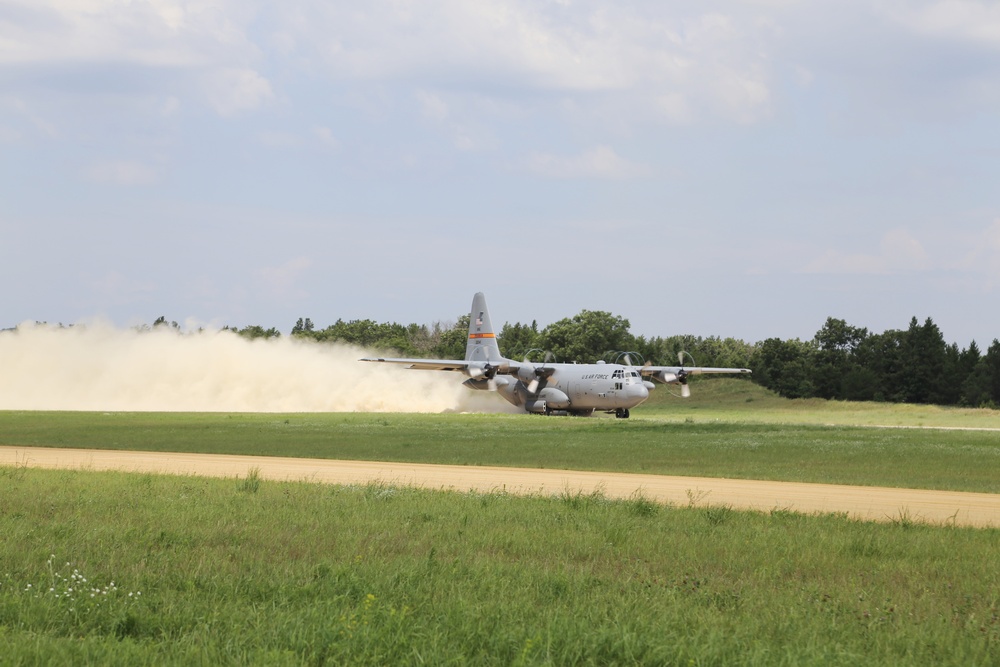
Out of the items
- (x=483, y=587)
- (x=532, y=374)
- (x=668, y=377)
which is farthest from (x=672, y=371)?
(x=483, y=587)

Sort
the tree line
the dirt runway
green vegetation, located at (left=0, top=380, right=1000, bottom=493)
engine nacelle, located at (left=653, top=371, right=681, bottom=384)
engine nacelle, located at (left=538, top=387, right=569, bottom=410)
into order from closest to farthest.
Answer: the dirt runway → green vegetation, located at (left=0, top=380, right=1000, bottom=493) → engine nacelle, located at (left=538, top=387, right=569, bottom=410) → engine nacelle, located at (left=653, top=371, right=681, bottom=384) → the tree line

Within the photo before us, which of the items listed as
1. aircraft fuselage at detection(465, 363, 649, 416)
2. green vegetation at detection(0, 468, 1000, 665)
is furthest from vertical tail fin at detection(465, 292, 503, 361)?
green vegetation at detection(0, 468, 1000, 665)

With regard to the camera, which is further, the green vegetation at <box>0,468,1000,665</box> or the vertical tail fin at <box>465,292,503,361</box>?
Result: the vertical tail fin at <box>465,292,503,361</box>

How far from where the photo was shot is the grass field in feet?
29.4

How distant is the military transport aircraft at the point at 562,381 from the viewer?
71.8 m

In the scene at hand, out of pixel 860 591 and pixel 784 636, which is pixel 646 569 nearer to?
pixel 860 591

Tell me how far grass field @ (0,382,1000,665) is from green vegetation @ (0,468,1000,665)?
3 centimetres

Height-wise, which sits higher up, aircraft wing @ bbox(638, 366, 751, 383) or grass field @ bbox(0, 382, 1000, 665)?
aircraft wing @ bbox(638, 366, 751, 383)

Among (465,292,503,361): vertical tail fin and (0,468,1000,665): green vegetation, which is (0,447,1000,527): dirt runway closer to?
(0,468,1000,665): green vegetation

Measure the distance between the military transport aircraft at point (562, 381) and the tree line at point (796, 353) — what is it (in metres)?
2.05

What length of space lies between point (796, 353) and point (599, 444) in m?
109

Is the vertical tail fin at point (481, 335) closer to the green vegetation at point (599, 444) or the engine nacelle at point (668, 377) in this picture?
the engine nacelle at point (668, 377)

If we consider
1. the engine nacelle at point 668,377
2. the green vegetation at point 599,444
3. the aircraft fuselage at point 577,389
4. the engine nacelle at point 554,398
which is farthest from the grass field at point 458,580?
Answer: the engine nacelle at point 668,377

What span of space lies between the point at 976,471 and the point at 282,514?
70.8 feet
